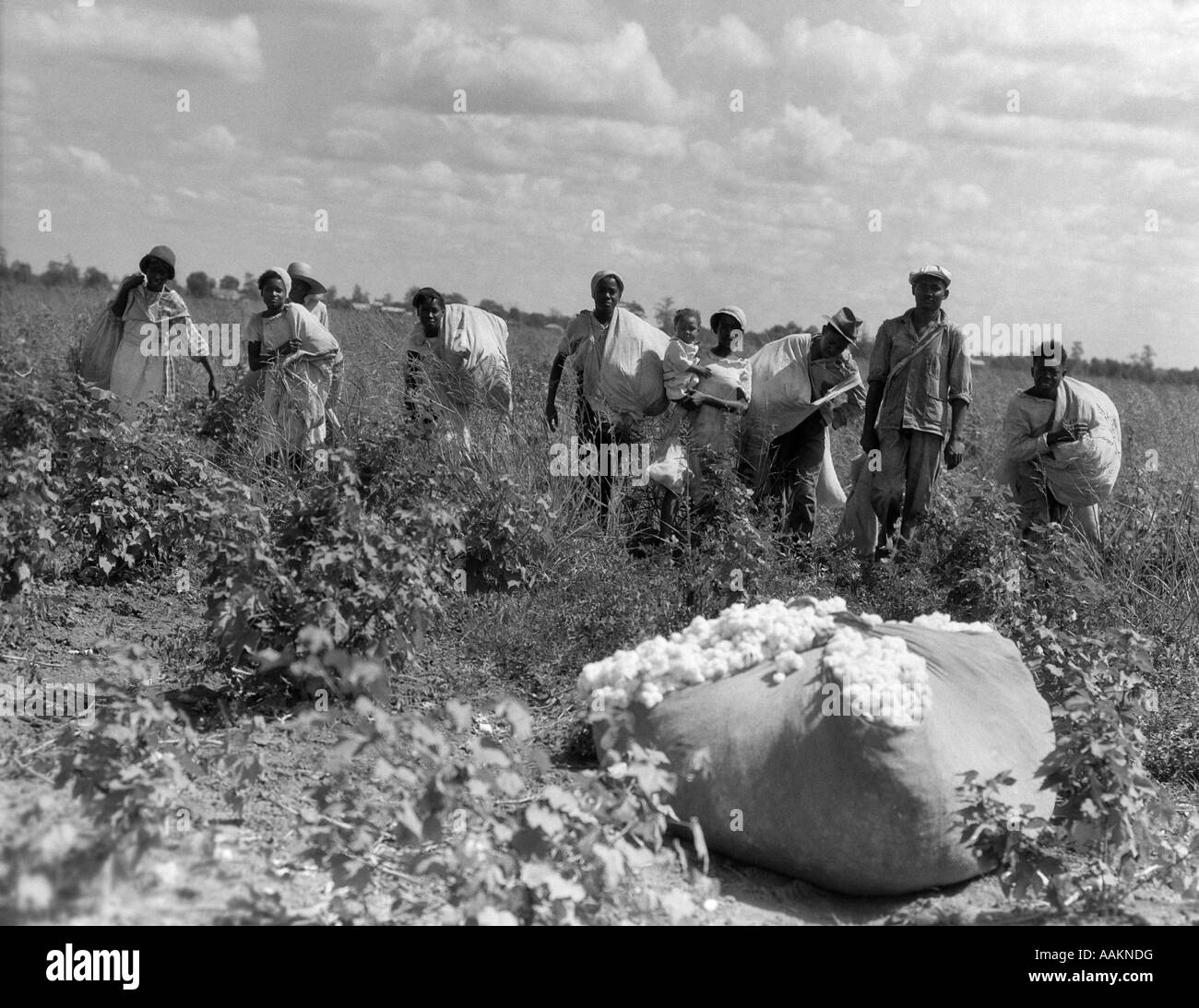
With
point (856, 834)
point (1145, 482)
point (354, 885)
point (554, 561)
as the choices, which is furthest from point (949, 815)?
point (1145, 482)

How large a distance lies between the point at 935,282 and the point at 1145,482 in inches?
94.3

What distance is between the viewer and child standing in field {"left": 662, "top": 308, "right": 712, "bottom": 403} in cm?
684

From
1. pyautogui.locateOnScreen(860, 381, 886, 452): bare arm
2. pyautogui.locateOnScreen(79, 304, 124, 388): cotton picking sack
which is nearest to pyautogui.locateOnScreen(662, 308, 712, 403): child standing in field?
pyautogui.locateOnScreen(860, 381, 886, 452): bare arm

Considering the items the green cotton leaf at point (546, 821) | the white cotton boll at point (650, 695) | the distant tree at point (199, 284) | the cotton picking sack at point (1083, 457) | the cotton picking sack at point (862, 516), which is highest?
the distant tree at point (199, 284)

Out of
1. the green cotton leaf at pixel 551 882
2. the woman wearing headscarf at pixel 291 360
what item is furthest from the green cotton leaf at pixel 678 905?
the woman wearing headscarf at pixel 291 360


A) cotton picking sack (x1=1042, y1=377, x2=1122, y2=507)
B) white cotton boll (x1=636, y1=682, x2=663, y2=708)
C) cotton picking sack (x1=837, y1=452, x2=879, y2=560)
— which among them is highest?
cotton picking sack (x1=1042, y1=377, x2=1122, y2=507)

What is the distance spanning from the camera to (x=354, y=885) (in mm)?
3139

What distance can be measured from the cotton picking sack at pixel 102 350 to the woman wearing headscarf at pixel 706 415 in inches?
125

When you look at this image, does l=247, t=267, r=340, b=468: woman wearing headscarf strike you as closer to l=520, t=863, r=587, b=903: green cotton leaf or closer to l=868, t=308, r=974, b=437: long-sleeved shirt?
l=868, t=308, r=974, b=437: long-sleeved shirt

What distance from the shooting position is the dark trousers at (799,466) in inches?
273

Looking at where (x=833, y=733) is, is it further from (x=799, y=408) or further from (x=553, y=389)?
(x=553, y=389)

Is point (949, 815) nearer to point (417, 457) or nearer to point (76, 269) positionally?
point (417, 457)

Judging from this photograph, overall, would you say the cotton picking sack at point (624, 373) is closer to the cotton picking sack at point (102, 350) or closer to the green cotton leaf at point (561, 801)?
the cotton picking sack at point (102, 350)

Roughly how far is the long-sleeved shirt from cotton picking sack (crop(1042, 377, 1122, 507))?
0.57 m
